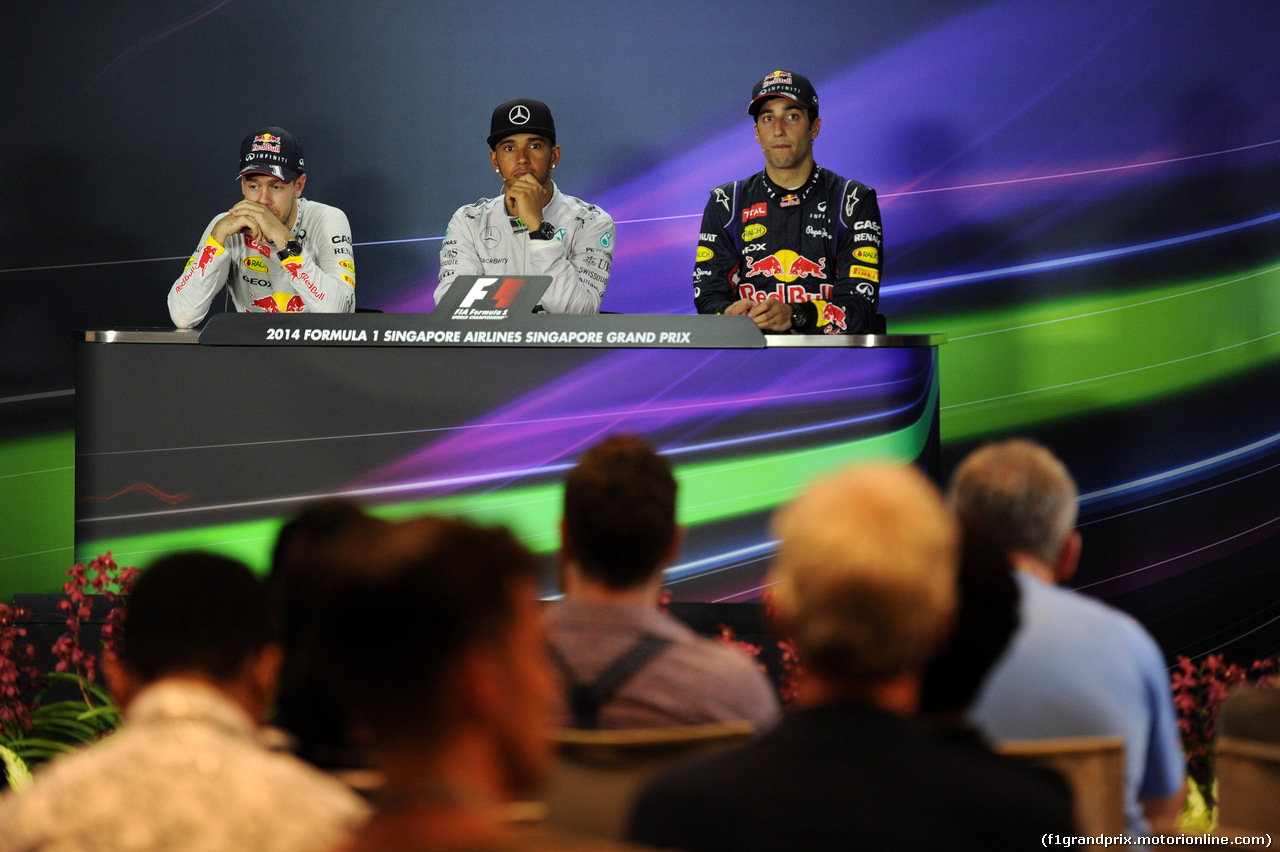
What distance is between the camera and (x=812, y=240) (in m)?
4.09

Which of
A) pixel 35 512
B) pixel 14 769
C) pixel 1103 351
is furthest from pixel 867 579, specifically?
pixel 35 512

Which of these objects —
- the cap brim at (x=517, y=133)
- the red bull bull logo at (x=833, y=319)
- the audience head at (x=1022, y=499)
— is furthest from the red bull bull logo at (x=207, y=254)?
the audience head at (x=1022, y=499)

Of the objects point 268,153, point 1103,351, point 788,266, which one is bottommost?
point 1103,351

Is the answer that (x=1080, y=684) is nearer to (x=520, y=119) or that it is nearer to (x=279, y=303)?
(x=520, y=119)

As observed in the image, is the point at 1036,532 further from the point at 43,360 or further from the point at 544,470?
the point at 43,360

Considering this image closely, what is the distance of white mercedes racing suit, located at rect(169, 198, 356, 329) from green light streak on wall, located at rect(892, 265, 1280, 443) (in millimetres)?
2390

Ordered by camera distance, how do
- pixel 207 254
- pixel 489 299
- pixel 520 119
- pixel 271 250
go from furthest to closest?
pixel 271 250 < pixel 520 119 < pixel 207 254 < pixel 489 299

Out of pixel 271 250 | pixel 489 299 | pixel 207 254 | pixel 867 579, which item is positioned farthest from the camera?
pixel 271 250

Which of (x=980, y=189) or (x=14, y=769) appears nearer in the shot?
(x=14, y=769)

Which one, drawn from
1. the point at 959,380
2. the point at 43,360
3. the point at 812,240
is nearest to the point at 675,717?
the point at 812,240

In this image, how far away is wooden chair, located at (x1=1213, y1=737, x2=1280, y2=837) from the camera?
1350 millimetres

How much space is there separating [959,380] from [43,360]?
3.73 meters

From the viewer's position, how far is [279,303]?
407cm

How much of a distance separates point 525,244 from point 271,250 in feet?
2.76
